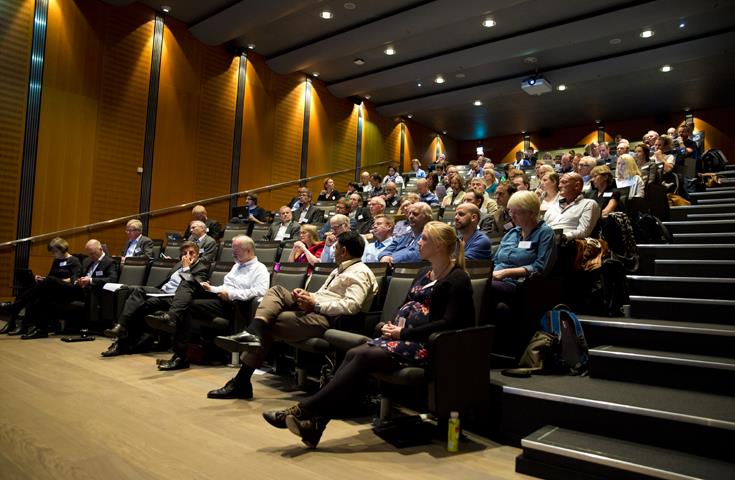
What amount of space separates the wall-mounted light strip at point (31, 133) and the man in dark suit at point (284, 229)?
295cm

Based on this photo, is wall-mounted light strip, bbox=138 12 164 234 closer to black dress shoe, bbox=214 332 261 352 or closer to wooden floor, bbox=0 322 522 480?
wooden floor, bbox=0 322 522 480

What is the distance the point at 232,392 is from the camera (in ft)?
9.44

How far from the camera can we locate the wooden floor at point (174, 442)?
1861 mm

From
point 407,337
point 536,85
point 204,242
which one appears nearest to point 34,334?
point 204,242

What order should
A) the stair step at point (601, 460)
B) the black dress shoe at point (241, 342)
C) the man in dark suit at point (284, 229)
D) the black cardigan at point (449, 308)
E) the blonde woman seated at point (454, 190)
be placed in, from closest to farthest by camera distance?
the stair step at point (601, 460) < the black cardigan at point (449, 308) < the black dress shoe at point (241, 342) < the blonde woman seated at point (454, 190) < the man in dark suit at point (284, 229)

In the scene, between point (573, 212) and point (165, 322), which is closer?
point (573, 212)

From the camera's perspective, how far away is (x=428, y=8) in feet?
23.7

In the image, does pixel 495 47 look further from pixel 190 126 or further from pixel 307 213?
pixel 190 126

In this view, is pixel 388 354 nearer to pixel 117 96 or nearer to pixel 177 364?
pixel 177 364

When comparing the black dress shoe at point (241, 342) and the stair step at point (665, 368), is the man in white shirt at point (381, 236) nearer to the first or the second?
the black dress shoe at point (241, 342)

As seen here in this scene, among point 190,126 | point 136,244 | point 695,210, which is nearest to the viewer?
point 695,210

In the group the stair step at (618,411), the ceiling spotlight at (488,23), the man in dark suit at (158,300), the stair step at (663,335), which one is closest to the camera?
the stair step at (618,411)

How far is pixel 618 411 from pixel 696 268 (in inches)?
69.2

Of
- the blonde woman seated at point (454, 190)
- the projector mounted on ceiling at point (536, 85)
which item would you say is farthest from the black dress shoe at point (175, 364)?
the projector mounted on ceiling at point (536, 85)
